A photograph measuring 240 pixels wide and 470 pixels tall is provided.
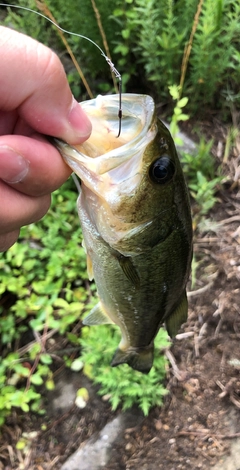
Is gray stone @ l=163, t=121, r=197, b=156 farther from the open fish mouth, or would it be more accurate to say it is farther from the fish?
the open fish mouth

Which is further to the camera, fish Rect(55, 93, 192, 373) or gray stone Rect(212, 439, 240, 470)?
gray stone Rect(212, 439, 240, 470)

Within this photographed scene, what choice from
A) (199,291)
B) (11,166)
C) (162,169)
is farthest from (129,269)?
(199,291)

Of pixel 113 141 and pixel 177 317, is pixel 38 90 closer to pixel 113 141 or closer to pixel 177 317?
pixel 113 141

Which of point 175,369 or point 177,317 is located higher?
point 177,317

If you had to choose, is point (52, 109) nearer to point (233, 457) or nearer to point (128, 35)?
point (233, 457)

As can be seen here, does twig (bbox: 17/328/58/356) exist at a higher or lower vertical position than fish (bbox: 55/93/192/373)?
lower

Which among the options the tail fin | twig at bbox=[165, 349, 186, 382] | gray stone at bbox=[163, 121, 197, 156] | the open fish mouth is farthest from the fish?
gray stone at bbox=[163, 121, 197, 156]
